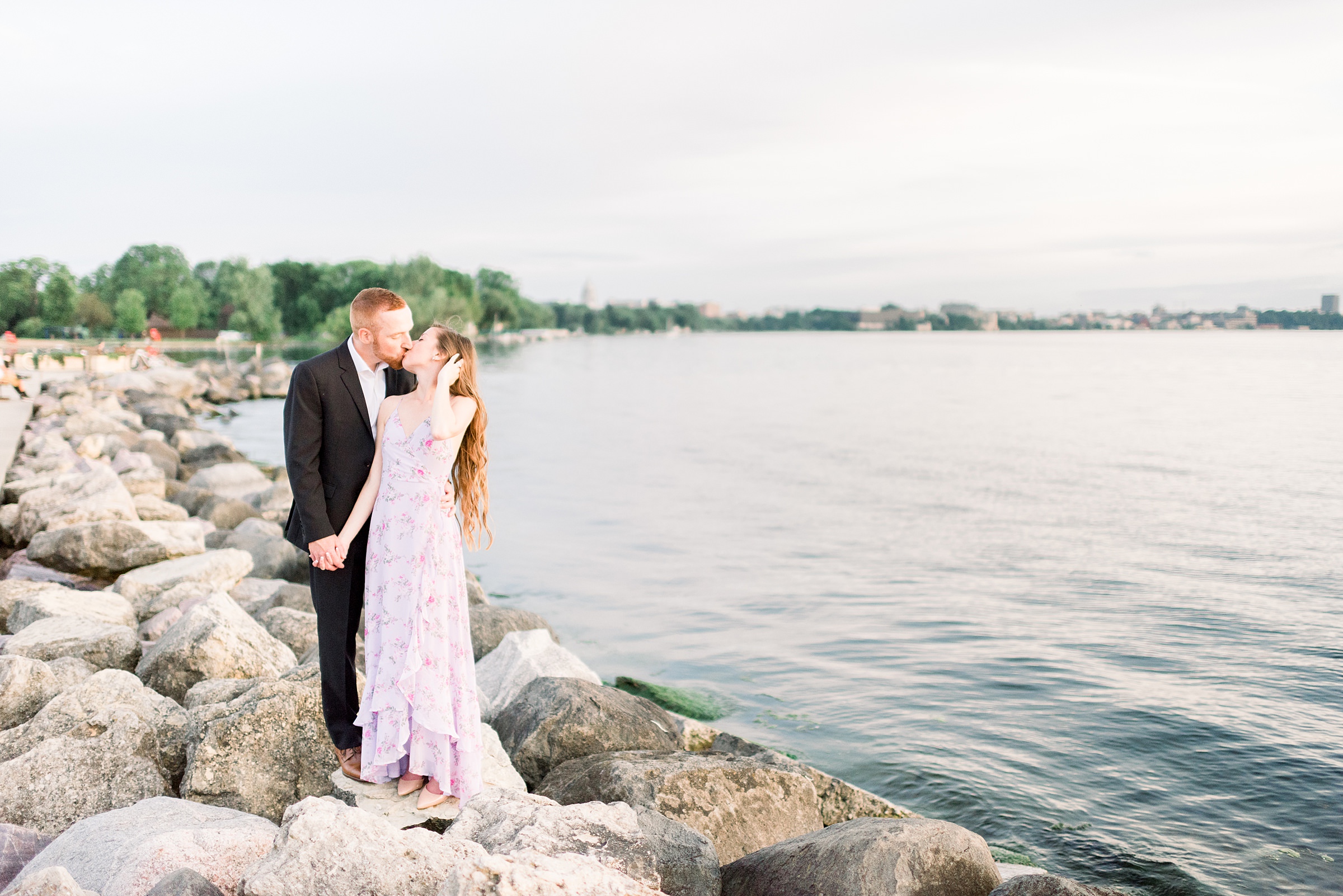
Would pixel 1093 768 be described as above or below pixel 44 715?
below

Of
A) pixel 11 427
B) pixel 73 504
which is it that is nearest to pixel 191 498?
pixel 73 504

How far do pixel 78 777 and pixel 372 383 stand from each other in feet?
7.22

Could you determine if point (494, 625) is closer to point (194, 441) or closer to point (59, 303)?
point (194, 441)

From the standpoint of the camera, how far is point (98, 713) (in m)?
4.75

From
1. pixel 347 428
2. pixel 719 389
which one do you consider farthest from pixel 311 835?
pixel 719 389

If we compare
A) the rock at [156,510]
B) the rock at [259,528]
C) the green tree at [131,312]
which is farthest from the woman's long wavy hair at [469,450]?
the green tree at [131,312]

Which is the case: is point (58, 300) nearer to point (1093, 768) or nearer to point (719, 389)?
point (719, 389)

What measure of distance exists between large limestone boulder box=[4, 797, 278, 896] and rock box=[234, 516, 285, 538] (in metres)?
7.07

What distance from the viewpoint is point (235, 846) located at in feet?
11.6

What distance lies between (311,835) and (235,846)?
581mm

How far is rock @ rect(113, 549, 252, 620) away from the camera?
7793 mm

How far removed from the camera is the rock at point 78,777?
4246 millimetres

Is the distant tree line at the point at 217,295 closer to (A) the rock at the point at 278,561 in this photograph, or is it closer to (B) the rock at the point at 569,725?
(A) the rock at the point at 278,561

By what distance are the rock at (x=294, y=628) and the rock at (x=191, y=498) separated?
23.7 ft
